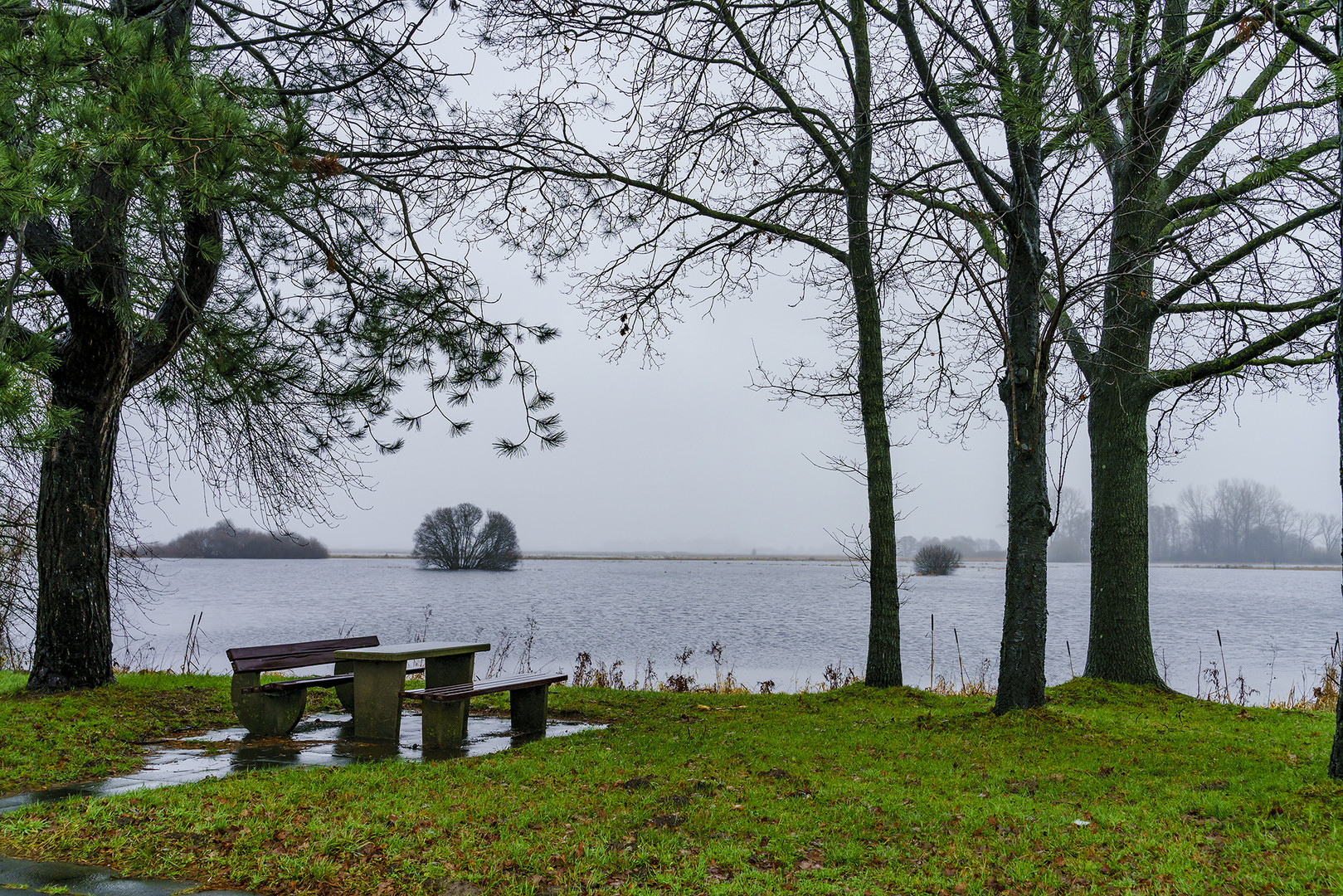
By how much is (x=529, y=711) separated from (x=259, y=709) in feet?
6.92

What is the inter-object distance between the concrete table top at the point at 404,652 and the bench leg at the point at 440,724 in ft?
1.49

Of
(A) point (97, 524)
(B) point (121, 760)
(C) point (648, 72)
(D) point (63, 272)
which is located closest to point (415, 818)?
(B) point (121, 760)

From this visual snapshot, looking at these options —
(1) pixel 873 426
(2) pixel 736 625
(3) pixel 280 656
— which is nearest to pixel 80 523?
(3) pixel 280 656

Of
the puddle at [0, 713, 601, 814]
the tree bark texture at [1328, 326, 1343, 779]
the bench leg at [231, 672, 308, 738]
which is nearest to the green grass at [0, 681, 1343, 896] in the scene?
the tree bark texture at [1328, 326, 1343, 779]

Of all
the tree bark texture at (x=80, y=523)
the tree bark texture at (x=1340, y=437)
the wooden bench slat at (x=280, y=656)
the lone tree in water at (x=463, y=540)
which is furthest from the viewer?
the lone tree in water at (x=463, y=540)

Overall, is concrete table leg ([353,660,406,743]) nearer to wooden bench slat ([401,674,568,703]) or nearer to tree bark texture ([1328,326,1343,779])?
wooden bench slat ([401,674,568,703])

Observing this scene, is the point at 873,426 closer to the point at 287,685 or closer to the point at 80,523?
the point at 287,685

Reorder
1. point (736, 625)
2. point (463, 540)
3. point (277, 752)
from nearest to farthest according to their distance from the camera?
point (277, 752), point (736, 625), point (463, 540)

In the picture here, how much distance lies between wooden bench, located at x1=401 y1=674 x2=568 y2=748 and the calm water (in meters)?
5.45

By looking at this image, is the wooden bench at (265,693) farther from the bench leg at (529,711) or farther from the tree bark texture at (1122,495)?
the tree bark texture at (1122,495)

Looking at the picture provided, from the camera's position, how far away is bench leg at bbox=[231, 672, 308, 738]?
6137 millimetres

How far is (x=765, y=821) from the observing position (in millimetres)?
3998

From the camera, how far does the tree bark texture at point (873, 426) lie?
8258 millimetres

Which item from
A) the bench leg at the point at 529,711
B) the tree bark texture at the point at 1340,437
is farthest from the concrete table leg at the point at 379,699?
the tree bark texture at the point at 1340,437
